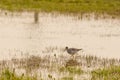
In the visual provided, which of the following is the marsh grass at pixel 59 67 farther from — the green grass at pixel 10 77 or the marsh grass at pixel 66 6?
the marsh grass at pixel 66 6

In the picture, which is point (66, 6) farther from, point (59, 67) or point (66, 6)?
point (59, 67)

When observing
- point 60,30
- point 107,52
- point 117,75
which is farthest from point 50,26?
point 117,75

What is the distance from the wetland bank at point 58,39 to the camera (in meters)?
12.2

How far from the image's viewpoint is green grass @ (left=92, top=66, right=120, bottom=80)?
11.5 metres

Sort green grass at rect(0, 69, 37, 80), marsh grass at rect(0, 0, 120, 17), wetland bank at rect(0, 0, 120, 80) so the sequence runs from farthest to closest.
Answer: marsh grass at rect(0, 0, 120, 17), wetland bank at rect(0, 0, 120, 80), green grass at rect(0, 69, 37, 80)

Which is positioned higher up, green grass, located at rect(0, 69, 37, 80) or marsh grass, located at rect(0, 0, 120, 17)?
green grass, located at rect(0, 69, 37, 80)

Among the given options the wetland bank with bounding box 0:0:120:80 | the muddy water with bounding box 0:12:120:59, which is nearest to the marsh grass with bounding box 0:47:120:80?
the wetland bank with bounding box 0:0:120:80

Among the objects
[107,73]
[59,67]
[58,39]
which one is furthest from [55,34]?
[107,73]

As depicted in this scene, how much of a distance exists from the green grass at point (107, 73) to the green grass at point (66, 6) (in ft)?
48.4

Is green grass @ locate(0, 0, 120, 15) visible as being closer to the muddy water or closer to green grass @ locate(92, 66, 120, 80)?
the muddy water

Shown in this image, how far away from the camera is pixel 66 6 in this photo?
95.5 ft

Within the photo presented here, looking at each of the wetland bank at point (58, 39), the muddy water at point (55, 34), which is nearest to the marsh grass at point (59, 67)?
the wetland bank at point (58, 39)

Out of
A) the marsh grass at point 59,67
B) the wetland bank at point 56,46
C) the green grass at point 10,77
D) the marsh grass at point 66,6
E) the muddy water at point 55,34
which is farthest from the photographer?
the marsh grass at point 66,6

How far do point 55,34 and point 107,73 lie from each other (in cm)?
738
